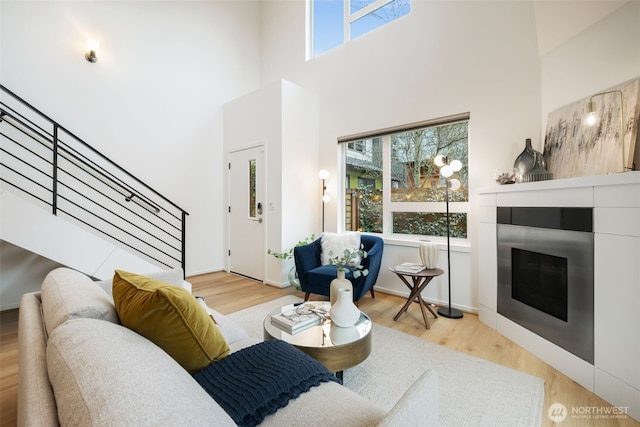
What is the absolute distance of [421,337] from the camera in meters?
2.48

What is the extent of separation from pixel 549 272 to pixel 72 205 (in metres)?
4.82

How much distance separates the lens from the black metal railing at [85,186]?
3.08 metres

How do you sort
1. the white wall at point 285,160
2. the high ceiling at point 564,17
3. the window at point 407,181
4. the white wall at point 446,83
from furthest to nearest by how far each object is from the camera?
the white wall at point 285,160 < the window at point 407,181 < the white wall at point 446,83 < the high ceiling at point 564,17

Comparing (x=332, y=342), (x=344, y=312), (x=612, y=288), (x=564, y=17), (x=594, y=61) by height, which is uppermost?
(x=564, y=17)

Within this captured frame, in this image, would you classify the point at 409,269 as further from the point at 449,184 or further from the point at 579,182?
the point at 579,182

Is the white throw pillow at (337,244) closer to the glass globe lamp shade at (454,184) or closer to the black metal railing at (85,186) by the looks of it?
the glass globe lamp shade at (454,184)

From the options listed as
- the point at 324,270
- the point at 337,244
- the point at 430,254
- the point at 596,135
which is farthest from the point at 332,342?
the point at 596,135

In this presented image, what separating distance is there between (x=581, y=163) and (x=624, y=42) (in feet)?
2.77

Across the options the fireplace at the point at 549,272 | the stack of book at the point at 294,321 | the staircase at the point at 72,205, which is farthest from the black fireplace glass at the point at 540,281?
the staircase at the point at 72,205

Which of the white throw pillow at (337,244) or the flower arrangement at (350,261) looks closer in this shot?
the flower arrangement at (350,261)

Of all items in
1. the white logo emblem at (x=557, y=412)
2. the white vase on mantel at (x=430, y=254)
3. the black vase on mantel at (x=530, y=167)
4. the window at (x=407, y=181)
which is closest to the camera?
the white logo emblem at (x=557, y=412)

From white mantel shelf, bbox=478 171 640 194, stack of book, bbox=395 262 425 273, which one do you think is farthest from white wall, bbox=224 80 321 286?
white mantel shelf, bbox=478 171 640 194

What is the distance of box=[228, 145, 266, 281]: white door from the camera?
423cm

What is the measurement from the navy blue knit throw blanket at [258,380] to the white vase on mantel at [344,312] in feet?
1.92
